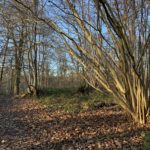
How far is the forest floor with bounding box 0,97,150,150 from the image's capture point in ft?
21.0

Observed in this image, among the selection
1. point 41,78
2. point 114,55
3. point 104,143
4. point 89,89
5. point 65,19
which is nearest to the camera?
point 104,143

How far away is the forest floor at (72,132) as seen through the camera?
639 centimetres

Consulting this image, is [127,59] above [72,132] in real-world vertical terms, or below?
A: above

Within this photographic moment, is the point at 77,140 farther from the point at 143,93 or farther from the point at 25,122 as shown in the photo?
the point at 25,122

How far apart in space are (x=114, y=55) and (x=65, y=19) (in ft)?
6.56

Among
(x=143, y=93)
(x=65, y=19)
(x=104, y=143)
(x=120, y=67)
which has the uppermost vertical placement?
(x=65, y=19)

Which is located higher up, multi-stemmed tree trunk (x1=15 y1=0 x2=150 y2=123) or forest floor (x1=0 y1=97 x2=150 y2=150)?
multi-stemmed tree trunk (x1=15 y1=0 x2=150 y2=123)

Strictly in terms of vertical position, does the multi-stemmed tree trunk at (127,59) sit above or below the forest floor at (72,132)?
above

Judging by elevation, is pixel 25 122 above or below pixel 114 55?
below

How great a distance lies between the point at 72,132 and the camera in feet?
24.7

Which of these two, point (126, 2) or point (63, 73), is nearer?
point (126, 2)

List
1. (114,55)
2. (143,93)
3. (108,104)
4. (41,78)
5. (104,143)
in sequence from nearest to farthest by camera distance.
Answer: (104,143)
(143,93)
(114,55)
(108,104)
(41,78)

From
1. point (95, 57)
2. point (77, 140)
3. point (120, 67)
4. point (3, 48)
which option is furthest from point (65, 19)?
point (3, 48)

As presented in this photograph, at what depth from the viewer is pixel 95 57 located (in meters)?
8.80
